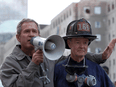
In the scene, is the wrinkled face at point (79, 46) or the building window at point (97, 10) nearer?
the wrinkled face at point (79, 46)

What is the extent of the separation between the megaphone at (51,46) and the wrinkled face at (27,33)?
34cm

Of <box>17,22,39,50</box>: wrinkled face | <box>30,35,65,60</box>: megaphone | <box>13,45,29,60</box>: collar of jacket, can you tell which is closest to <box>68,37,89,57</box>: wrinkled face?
<box>30,35,65,60</box>: megaphone

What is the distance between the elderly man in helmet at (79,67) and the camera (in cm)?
381

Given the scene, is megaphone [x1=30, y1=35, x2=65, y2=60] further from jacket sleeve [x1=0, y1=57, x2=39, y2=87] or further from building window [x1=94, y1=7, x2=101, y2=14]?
building window [x1=94, y1=7, x2=101, y2=14]

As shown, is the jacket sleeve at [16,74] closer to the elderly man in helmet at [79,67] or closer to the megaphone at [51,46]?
the megaphone at [51,46]

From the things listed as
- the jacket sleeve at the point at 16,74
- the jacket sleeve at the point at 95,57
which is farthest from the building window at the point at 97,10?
the jacket sleeve at the point at 16,74

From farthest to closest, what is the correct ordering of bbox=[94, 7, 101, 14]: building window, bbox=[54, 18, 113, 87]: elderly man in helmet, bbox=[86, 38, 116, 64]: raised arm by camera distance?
bbox=[94, 7, 101, 14]: building window, bbox=[86, 38, 116, 64]: raised arm, bbox=[54, 18, 113, 87]: elderly man in helmet

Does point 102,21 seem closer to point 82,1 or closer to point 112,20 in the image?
point 112,20

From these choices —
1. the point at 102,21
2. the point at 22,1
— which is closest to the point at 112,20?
the point at 102,21

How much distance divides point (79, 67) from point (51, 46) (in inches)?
28.7

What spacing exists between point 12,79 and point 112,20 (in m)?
38.6

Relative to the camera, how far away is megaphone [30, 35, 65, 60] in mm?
3438

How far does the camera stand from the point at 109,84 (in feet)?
12.9

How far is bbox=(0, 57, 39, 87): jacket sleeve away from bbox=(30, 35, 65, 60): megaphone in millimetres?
314
